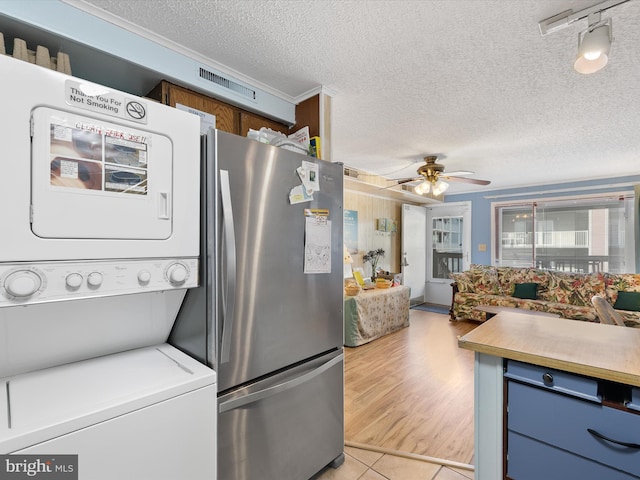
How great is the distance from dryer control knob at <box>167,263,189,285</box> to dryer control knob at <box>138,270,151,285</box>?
7 centimetres

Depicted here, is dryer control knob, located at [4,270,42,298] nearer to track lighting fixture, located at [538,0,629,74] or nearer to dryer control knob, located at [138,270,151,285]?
dryer control knob, located at [138,270,151,285]

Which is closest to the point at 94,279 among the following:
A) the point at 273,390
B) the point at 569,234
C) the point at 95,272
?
the point at 95,272

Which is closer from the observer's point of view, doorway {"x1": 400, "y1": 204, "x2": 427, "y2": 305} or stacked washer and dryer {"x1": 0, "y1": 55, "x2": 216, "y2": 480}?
stacked washer and dryer {"x1": 0, "y1": 55, "x2": 216, "y2": 480}

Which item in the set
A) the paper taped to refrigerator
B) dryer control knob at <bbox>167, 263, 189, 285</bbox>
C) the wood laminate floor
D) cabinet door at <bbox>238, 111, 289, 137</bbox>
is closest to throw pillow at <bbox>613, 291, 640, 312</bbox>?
the wood laminate floor

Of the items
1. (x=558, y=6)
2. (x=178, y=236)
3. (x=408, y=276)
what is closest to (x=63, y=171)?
(x=178, y=236)

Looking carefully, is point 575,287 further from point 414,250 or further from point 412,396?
point 412,396

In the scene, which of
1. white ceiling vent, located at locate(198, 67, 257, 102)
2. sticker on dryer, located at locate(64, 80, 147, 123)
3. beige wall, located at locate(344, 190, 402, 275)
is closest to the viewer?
sticker on dryer, located at locate(64, 80, 147, 123)

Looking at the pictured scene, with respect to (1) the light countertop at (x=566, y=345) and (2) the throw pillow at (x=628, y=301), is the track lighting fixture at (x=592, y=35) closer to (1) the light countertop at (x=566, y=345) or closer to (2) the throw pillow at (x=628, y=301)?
(1) the light countertop at (x=566, y=345)

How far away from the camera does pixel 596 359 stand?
116 cm

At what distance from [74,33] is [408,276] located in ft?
18.6

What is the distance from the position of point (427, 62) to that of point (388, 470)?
2.40 metres

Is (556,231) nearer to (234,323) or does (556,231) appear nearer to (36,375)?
(234,323)

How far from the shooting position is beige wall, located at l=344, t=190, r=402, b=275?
5.08 m

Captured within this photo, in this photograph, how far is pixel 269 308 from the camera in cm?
142
